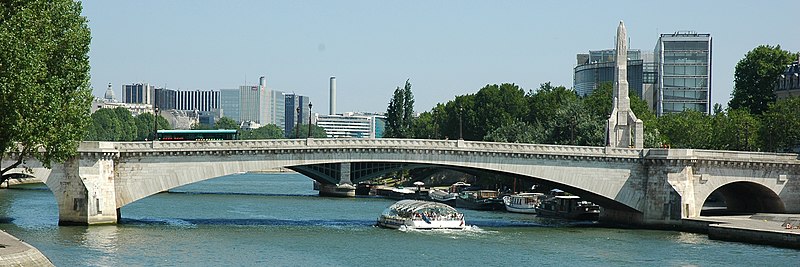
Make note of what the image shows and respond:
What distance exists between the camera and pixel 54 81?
152 feet

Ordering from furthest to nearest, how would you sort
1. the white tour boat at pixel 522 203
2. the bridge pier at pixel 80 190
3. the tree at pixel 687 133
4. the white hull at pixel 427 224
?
the tree at pixel 687 133 → the white tour boat at pixel 522 203 → the white hull at pixel 427 224 → the bridge pier at pixel 80 190

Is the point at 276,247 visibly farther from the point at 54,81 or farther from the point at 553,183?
the point at 553,183

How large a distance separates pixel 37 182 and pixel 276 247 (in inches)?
3213

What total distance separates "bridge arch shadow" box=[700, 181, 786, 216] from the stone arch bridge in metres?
0.28

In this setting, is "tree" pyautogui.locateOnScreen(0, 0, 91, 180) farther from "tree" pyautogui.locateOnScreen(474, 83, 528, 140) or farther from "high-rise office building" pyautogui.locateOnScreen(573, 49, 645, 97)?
"high-rise office building" pyautogui.locateOnScreen(573, 49, 645, 97)

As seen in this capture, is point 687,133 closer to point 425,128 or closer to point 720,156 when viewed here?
point 720,156

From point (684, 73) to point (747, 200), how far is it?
59960 mm

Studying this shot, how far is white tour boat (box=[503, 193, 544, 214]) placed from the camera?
294ft

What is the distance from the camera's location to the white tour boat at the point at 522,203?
89.6m

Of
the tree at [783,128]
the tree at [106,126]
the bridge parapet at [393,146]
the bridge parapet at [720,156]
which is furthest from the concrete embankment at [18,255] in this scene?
the tree at [106,126]

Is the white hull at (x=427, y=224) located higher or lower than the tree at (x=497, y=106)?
lower

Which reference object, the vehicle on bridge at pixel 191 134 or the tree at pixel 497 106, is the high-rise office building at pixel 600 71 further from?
the vehicle on bridge at pixel 191 134

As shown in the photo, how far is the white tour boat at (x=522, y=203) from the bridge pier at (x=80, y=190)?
3236cm

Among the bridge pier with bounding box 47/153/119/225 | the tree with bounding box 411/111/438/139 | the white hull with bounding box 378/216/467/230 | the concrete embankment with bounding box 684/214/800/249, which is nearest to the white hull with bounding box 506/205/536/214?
the white hull with bounding box 378/216/467/230
